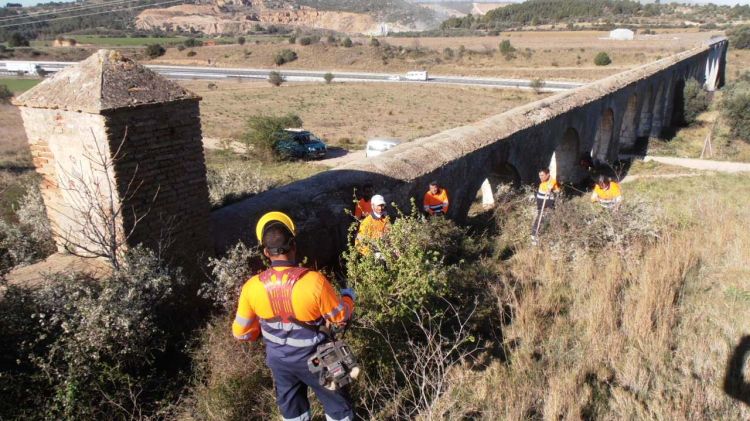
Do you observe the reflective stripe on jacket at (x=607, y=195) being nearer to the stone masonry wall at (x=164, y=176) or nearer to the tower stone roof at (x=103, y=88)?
the stone masonry wall at (x=164, y=176)

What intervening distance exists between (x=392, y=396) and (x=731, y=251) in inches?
173

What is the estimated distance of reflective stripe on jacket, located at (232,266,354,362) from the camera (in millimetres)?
2656

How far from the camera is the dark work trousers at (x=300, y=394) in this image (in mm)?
2781

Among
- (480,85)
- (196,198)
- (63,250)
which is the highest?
(196,198)

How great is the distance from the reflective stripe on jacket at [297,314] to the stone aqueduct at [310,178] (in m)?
1.58

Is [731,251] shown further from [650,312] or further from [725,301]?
[650,312]

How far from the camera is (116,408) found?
315cm

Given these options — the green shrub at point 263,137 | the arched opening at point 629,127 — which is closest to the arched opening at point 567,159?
the arched opening at point 629,127

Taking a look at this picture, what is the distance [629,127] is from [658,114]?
16.3 feet

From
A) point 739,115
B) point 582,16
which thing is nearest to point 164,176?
point 739,115

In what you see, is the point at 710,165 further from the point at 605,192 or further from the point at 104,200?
the point at 104,200

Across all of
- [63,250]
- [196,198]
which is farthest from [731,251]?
[63,250]

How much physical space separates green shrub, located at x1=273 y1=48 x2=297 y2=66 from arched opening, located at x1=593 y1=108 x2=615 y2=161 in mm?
53163

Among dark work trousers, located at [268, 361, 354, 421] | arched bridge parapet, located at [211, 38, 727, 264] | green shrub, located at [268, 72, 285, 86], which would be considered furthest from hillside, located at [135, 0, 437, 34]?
dark work trousers, located at [268, 361, 354, 421]
